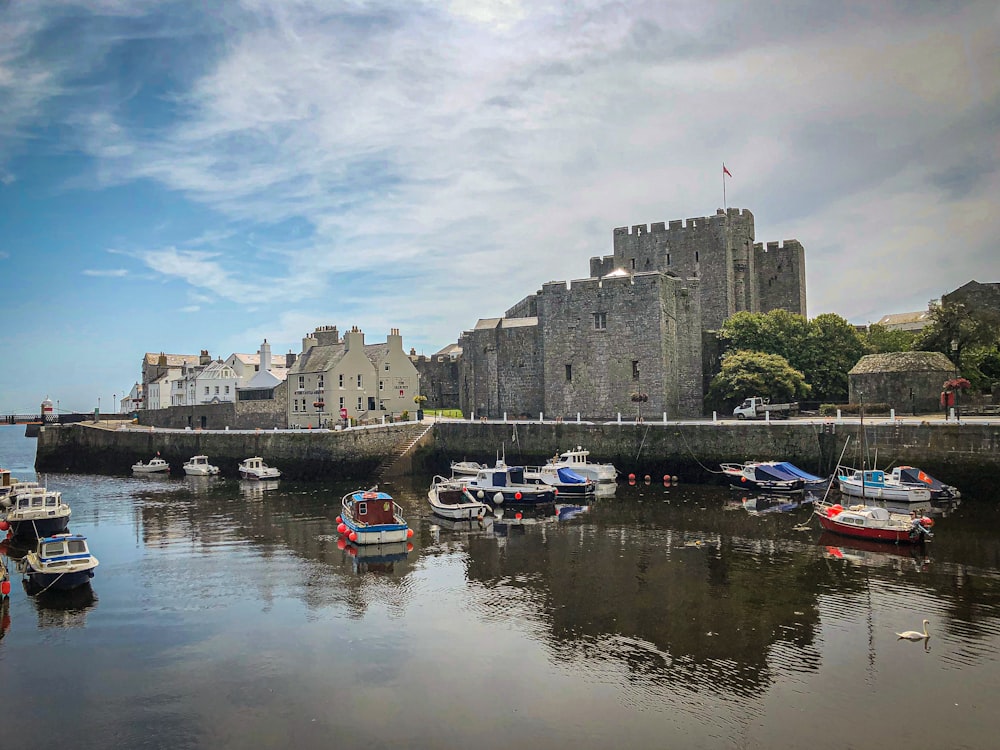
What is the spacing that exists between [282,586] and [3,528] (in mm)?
10807

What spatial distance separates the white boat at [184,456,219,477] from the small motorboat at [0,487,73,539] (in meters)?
14.3

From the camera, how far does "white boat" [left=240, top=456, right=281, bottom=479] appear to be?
113ft

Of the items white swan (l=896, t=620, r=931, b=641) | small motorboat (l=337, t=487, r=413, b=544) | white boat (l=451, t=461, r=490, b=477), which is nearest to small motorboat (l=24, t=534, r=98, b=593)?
small motorboat (l=337, t=487, r=413, b=544)

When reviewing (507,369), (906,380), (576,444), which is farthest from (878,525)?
(507,369)

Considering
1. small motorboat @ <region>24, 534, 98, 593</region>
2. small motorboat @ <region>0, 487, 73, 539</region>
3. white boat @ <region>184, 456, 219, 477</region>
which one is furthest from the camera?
white boat @ <region>184, 456, 219, 477</region>

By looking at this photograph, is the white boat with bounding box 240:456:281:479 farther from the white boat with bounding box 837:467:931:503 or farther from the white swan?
the white swan

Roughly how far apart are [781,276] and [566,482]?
26805mm

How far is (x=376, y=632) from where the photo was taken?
13.2m

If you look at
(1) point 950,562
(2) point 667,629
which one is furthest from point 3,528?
(1) point 950,562

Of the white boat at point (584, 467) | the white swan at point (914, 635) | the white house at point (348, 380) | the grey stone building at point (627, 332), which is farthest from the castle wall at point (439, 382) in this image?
the white swan at point (914, 635)

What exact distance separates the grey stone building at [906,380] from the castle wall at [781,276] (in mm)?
16026

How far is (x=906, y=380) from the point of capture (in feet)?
100.0

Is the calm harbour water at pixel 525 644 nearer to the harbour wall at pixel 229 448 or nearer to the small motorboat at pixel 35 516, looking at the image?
the small motorboat at pixel 35 516

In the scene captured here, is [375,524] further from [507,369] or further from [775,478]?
[507,369]
